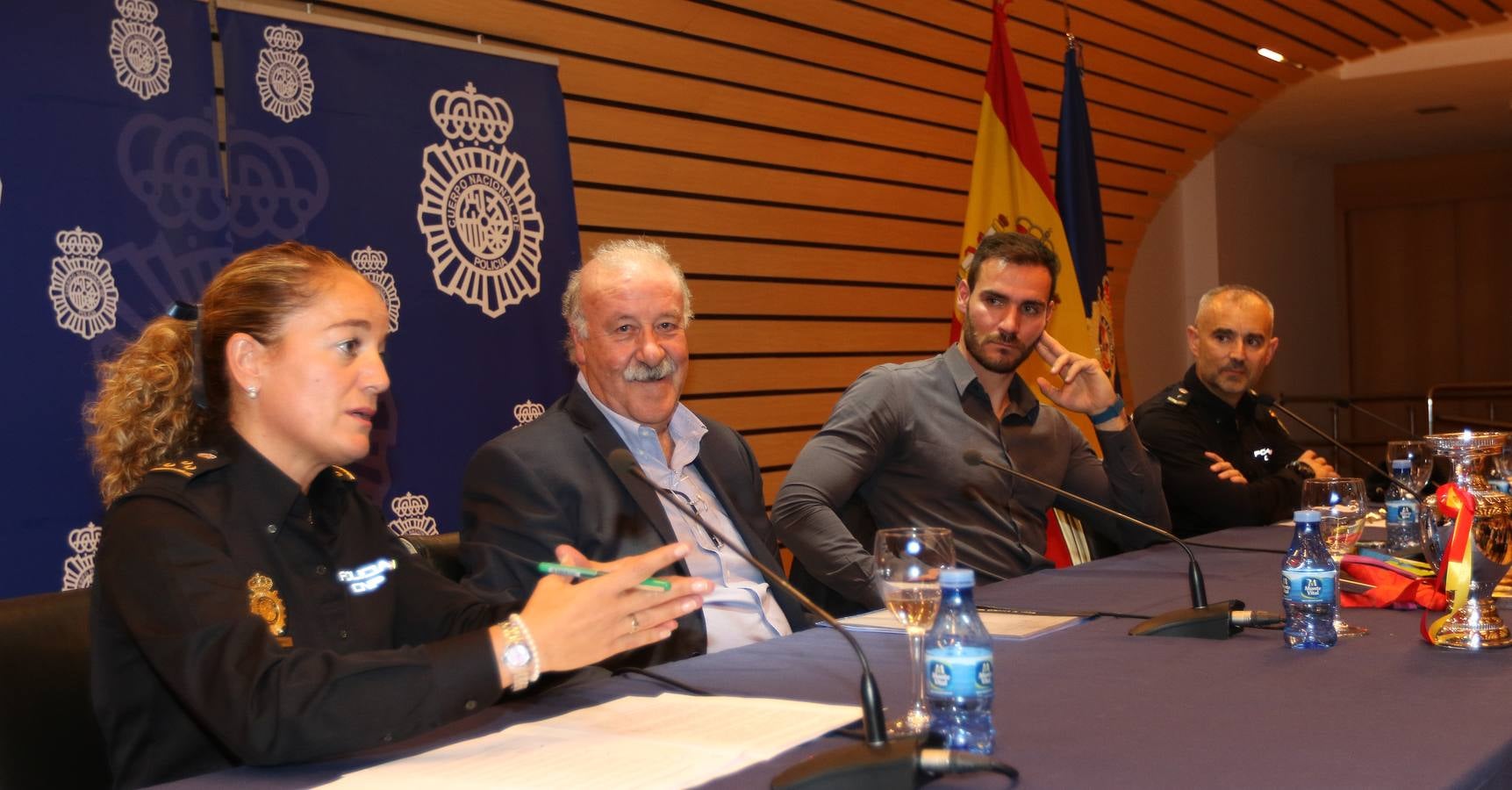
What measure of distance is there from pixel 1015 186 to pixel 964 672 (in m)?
3.91

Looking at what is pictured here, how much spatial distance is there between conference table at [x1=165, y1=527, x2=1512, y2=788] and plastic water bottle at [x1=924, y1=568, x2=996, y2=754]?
0.14 feet

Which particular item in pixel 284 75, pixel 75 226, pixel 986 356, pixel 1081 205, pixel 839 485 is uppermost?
pixel 284 75

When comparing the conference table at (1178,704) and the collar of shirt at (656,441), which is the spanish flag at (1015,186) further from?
the conference table at (1178,704)

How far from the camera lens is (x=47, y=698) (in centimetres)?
161

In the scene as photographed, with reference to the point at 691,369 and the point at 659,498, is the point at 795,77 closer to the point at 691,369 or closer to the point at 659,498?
the point at 691,369

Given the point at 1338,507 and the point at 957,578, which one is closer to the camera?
the point at 957,578

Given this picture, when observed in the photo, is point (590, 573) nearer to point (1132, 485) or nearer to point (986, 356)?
point (986, 356)

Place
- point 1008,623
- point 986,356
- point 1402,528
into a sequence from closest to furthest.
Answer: point 1008,623
point 1402,528
point 986,356

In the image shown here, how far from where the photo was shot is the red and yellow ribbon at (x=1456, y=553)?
1.88 meters

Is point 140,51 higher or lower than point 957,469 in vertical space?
higher

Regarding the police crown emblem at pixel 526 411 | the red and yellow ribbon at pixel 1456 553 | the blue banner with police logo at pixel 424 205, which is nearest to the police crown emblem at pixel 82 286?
the blue banner with police logo at pixel 424 205

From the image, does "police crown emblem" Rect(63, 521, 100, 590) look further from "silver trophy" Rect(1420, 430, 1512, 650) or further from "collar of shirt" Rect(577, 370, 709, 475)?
"silver trophy" Rect(1420, 430, 1512, 650)

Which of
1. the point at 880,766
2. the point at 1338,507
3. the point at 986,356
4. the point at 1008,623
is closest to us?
the point at 880,766

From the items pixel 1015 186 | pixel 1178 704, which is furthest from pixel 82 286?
pixel 1015 186
